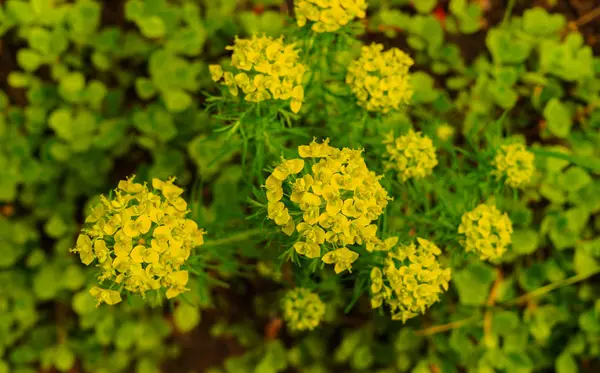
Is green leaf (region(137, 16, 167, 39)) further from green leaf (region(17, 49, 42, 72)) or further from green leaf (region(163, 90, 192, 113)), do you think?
green leaf (region(17, 49, 42, 72))

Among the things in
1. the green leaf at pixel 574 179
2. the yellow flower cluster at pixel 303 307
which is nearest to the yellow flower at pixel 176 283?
the yellow flower cluster at pixel 303 307

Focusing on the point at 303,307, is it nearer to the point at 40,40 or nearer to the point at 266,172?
the point at 266,172

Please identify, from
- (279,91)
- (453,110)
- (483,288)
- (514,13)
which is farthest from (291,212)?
(514,13)

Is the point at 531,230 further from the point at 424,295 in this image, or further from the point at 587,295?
the point at 424,295

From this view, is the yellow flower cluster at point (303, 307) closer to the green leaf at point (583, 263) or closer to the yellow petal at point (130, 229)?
the yellow petal at point (130, 229)

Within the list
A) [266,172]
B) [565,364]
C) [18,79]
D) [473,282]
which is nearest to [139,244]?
[266,172]
